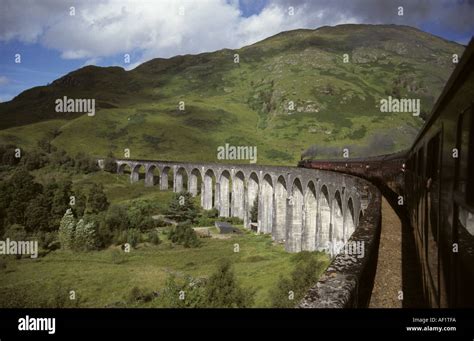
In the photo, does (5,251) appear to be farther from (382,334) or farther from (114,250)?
(382,334)

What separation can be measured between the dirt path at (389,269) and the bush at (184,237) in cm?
3083

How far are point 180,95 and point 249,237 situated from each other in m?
159

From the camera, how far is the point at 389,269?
356 inches

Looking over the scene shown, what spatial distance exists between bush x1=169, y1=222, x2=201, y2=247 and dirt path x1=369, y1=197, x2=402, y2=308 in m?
30.8

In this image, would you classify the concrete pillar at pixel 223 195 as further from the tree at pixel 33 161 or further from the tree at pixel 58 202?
the tree at pixel 33 161

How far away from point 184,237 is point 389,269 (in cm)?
3587

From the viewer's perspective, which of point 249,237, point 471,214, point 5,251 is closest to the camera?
point 471,214

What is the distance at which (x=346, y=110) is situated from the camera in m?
132

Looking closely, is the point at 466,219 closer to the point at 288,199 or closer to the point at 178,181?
the point at 288,199

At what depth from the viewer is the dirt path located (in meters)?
7.39

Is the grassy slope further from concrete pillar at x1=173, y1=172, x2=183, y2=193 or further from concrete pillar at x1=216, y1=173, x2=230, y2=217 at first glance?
concrete pillar at x1=173, y1=172, x2=183, y2=193

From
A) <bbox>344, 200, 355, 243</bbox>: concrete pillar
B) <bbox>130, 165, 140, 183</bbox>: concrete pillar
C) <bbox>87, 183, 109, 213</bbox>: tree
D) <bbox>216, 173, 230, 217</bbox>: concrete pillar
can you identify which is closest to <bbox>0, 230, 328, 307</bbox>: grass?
<bbox>344, 200, 355, 243</bbox>: concrete pillar

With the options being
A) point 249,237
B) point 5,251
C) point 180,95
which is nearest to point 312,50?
point 180,95

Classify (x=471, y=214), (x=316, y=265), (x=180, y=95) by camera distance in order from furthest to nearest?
(x=180, y=95), (x=316, y=265), (x=471, y=214)
